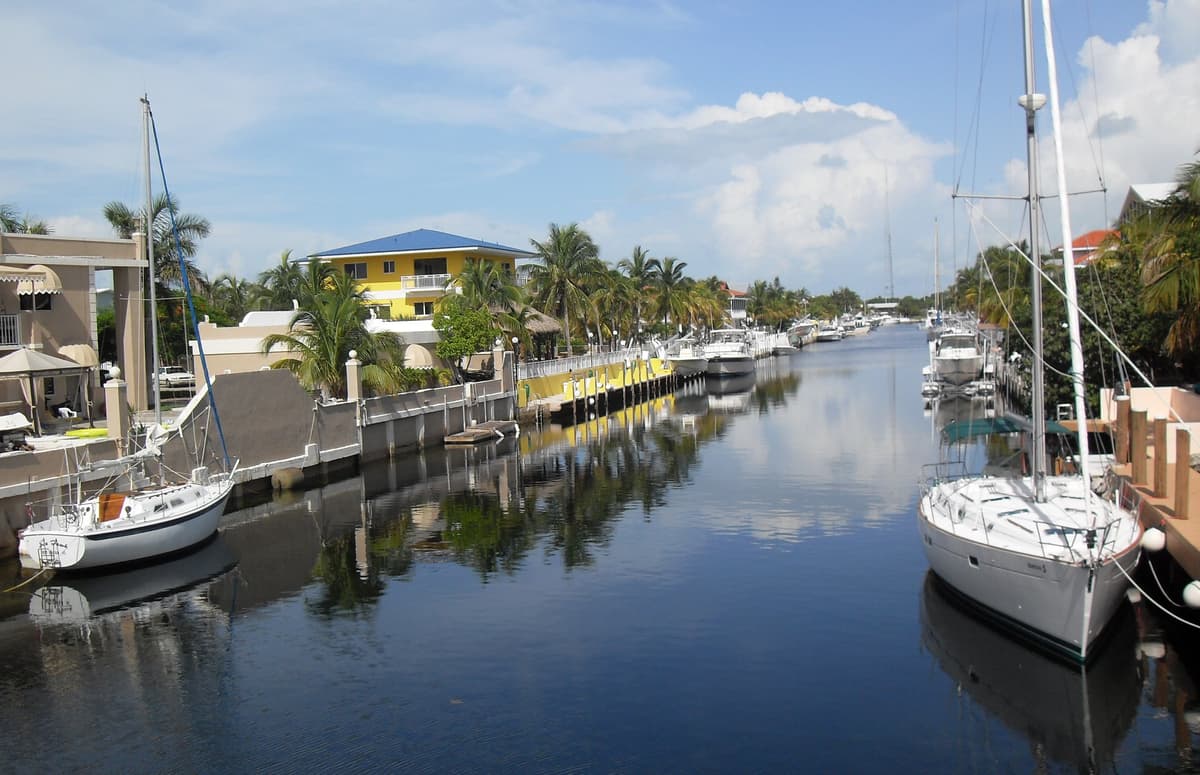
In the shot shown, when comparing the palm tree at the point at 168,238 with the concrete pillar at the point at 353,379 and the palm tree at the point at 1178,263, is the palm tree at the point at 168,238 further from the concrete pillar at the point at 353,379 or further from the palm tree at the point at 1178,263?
the palm tree at the point at 1178,263

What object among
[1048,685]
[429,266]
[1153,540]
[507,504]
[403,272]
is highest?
[429,266]

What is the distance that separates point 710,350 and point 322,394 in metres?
55.5

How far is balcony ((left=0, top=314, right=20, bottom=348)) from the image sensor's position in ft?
111

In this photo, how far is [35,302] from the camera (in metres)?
35.5

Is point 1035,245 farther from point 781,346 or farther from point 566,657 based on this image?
point 781,346

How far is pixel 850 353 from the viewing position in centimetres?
13212

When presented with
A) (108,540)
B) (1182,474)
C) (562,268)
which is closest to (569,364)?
(562,268)

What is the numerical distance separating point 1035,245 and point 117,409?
23.8 metres

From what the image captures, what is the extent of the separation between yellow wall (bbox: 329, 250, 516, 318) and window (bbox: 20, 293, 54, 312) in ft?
107

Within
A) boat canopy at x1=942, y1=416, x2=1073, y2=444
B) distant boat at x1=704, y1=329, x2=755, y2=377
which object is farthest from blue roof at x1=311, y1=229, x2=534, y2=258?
boat canopy at x1=942, y1=416, x2=1073, y2=444

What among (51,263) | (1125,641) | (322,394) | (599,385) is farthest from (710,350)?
(1125,641)

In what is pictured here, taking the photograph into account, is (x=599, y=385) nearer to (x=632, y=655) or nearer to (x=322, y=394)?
(x=322, y=394)

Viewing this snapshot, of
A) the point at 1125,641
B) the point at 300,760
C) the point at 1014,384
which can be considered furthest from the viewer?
the point at 1014,384

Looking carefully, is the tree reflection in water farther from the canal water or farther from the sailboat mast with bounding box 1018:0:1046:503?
the sailboat mast with bounding box 1018:0:1046:503
